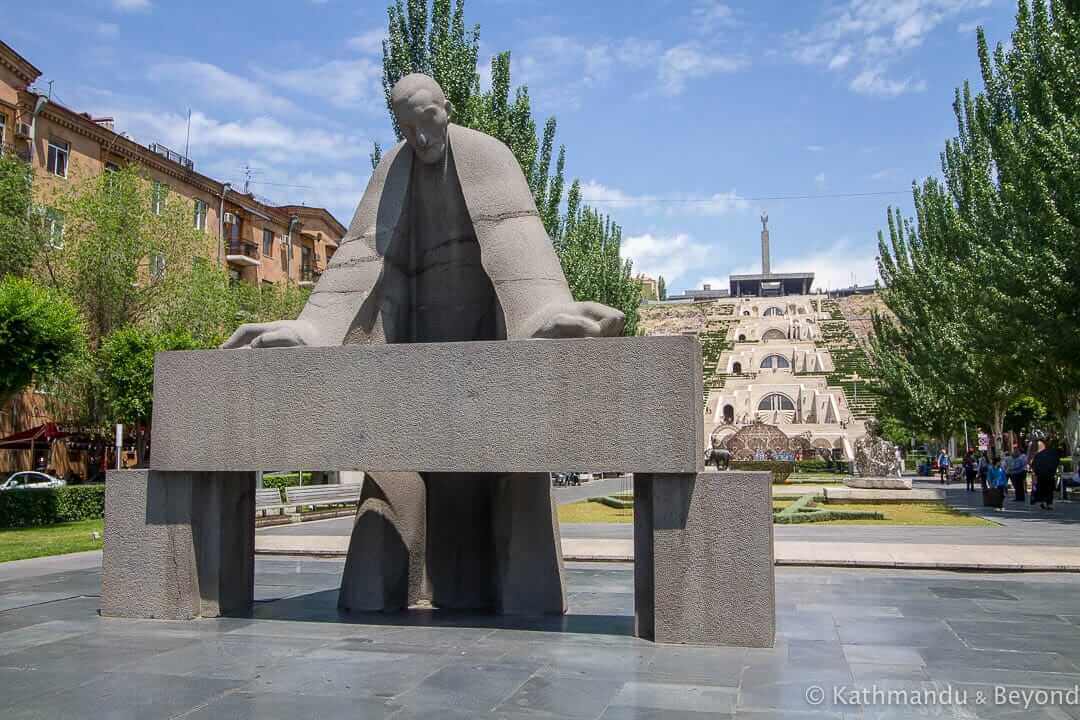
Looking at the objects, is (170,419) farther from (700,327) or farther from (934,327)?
(700,327)

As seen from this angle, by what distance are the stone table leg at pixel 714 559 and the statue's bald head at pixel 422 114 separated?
2828 mm

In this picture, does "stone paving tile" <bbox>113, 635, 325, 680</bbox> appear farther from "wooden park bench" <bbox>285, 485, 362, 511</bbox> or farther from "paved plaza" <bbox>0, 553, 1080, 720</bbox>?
"wooden park bench" <bbox>285, 485, 362, 511</bbox>

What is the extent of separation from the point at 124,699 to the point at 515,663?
75.9 inches

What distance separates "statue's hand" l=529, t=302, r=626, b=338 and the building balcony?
37.2m

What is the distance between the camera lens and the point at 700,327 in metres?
115

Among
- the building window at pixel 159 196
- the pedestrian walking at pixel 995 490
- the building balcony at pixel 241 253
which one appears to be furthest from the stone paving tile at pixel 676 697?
the building balcony at pixel 241 253

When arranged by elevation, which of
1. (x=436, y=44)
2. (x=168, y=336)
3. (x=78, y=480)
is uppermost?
(x=436, y=44)

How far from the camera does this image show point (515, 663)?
5051mm

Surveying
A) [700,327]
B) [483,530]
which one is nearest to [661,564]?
[483,530]

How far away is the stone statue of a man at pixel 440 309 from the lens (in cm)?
634

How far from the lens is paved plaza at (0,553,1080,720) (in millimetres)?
4168

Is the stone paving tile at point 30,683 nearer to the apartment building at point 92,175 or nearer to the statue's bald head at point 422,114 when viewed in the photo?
the statue's bald head at point 422,114

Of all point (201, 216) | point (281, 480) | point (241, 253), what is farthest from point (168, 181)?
point (281, 480)

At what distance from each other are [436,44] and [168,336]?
1015 cm
